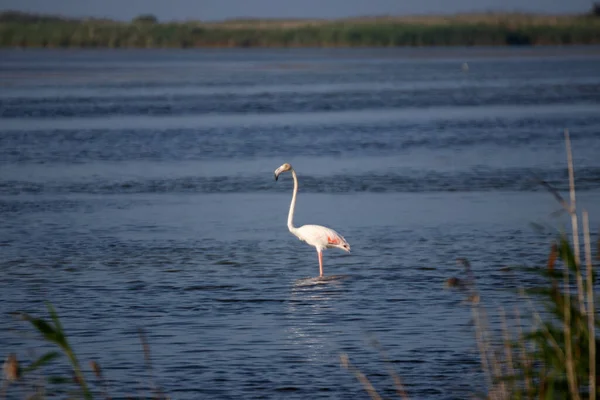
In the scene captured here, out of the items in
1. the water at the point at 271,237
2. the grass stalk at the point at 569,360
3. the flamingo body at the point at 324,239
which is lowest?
the water at the point at 271,237

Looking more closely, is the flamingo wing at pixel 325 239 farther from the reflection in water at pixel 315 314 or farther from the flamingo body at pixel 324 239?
the reflection in water at pixel 315 314

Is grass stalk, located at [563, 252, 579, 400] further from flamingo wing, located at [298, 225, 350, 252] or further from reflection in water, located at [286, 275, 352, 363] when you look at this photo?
flamingo wing, located at [298, 225, 350, 252]

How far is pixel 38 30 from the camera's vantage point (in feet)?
372

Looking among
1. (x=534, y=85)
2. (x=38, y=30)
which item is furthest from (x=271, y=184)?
(x=38, y=30)

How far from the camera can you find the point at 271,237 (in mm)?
16031

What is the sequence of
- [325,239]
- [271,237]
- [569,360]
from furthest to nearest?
1. [271,237]
2. [325,239]
3. [569,360]

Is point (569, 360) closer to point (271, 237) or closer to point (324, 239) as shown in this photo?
point (324, 239)

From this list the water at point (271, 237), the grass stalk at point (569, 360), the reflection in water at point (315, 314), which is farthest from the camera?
the reflection in water at point (315, 314)

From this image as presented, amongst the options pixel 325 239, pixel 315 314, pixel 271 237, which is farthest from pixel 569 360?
pixel 271 237

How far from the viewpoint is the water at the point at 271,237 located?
32.3ft

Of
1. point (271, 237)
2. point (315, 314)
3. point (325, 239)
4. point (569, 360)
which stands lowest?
point (271, 237)

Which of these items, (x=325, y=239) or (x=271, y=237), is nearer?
(x=325, y=239)

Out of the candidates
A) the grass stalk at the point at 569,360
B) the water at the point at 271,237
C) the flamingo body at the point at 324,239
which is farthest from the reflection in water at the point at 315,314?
the grass stalk at the point at 569,360

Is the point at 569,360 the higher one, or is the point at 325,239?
the point at 569,360
